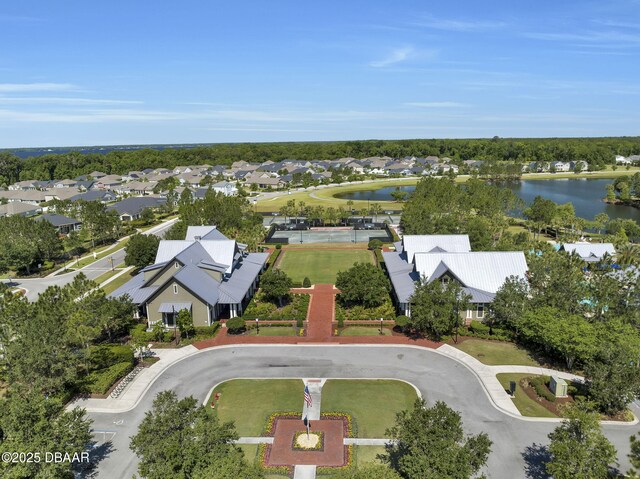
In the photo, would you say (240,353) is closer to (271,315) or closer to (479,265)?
(271,315)

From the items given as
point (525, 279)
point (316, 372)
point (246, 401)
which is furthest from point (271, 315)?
point (525, 279)

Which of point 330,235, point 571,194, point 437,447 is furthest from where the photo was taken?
point 571,194

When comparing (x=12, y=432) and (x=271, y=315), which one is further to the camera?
(x=271, y=315)

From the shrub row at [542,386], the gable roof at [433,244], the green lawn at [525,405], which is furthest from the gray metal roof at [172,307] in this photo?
the shrub row at [542,386]

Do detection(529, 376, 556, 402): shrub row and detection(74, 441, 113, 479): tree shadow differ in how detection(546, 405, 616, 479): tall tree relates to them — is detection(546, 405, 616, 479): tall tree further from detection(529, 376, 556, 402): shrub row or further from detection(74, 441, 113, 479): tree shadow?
detection(74, 441, 113, 479): tree shadow

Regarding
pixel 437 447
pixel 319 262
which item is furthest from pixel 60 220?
pixel 437 447

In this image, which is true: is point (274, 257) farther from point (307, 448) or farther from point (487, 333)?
point (307, 448)
